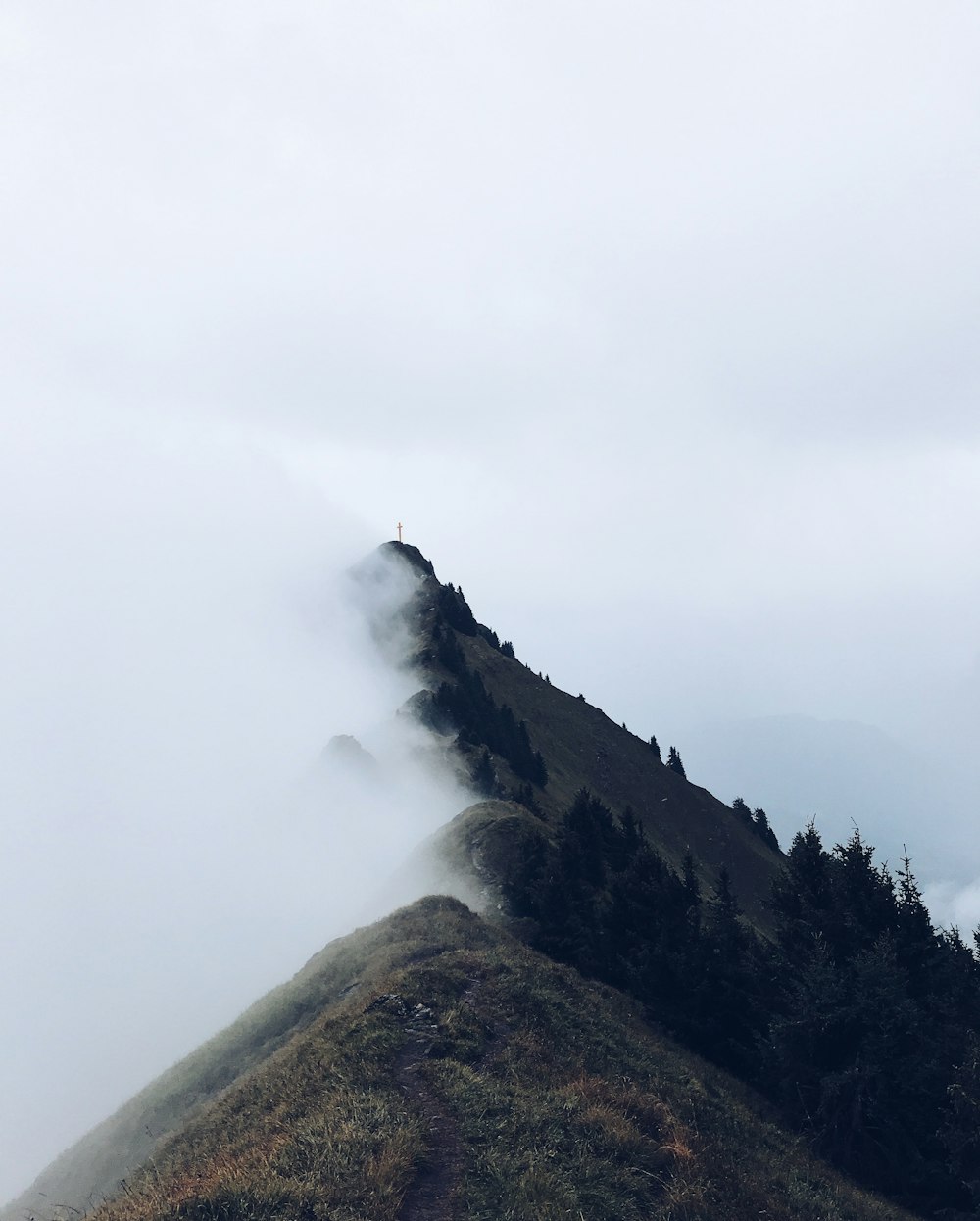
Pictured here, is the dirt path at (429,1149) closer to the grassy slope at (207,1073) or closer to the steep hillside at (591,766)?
the grassy slope at (207,1073)

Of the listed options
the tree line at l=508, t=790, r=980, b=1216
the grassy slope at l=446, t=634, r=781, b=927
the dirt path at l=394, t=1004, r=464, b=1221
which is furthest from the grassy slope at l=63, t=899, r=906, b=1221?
the grassy slope at l=446, t=634, r=781, b=927

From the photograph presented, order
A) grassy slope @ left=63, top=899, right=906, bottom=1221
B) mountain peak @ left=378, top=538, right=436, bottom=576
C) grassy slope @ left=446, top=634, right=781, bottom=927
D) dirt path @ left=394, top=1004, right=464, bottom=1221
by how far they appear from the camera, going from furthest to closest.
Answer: mountain peak @ left=378, top=538, right=436, bottom=576, grassy slope @ left=446, top=634, right=781, bottom=927, grassy slope @ left=63, top=899, right=906, bottom=1221, dirt path @ left=394, top=1004, right=464, bottom=1221

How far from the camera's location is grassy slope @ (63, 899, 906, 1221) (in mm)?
15711

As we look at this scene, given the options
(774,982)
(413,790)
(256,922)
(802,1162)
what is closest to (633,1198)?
(802,1162)

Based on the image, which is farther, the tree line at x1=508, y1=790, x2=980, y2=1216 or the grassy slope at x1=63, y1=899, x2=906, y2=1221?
the tree line at x1=508, y1=790, x2=980, y2=1216

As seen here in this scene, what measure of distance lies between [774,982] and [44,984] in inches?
6940

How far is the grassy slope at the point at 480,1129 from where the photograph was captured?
Answer: 51.5 feet

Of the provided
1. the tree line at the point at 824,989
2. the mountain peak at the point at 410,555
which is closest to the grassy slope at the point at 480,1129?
the tree line at the point at 824,989

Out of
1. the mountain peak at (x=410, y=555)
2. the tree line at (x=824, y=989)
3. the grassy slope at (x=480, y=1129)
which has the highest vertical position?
the mountain peak at (x=410, y=555)

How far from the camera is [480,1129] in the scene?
18391mm

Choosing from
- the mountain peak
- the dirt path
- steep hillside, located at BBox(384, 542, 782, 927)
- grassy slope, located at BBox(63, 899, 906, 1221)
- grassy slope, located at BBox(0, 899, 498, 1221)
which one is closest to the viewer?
the dirt path

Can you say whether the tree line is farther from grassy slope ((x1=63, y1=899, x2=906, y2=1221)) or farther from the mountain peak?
the mountain peak

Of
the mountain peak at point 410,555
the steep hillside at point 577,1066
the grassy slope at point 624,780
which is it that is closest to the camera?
the steep hillside at point 577,1066

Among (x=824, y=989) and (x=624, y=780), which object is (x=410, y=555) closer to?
(x=624, y=780)
